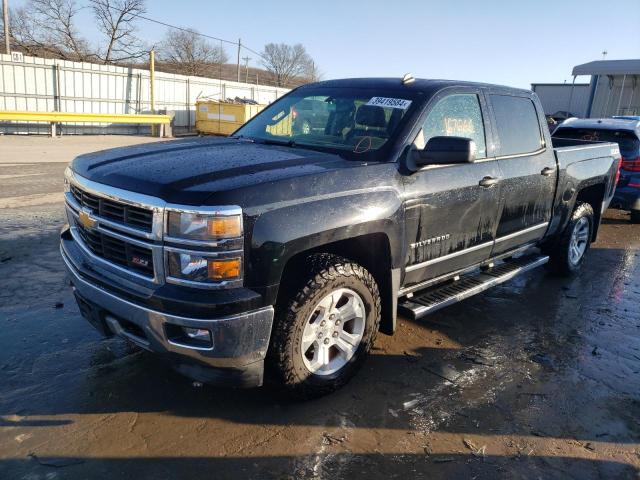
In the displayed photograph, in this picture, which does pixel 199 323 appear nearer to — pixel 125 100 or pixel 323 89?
pixel 323 89

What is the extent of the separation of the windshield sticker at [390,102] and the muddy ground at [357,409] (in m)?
1.86

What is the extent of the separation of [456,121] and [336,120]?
940 mm

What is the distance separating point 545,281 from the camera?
6016mm

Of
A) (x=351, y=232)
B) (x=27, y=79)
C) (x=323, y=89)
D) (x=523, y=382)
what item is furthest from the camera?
(x=27, y=79)

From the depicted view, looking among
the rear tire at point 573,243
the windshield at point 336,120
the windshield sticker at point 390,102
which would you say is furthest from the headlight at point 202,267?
the rear tire at point 573,243

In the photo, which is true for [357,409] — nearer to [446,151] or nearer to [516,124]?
[446,151]

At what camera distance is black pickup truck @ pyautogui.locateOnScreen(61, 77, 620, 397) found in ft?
8.57

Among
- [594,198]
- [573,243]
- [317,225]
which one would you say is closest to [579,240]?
[573,243]

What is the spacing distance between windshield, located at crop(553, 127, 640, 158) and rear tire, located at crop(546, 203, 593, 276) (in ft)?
10.4

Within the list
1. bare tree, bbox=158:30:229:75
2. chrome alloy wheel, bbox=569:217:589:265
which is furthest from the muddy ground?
bare tree, bbox=158:30:229:75

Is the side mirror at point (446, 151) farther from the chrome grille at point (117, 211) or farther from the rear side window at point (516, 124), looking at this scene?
the chrome grille at point (117, 211)

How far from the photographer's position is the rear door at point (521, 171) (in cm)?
443

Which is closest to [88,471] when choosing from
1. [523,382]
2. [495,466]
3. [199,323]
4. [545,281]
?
[199,323]

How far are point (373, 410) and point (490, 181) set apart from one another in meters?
2.08
